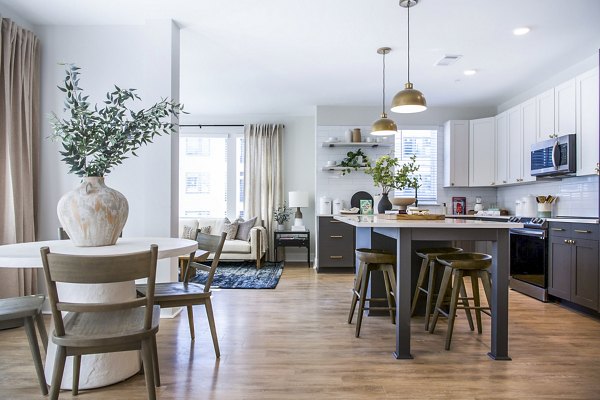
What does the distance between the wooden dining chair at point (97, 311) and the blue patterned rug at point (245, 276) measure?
3.13m

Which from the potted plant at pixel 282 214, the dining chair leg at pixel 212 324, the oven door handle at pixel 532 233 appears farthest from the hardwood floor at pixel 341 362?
the potted plant at pixel 282 214

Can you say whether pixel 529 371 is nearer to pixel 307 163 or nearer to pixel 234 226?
pixel 234 226

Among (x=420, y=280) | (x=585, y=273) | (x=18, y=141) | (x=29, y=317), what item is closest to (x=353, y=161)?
(x=420, y=280)

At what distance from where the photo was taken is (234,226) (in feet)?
22.1

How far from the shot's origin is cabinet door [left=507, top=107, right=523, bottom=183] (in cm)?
545

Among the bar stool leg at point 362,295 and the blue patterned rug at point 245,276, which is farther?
the blue patterned rug at point 245,276

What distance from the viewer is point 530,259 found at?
15.0ft

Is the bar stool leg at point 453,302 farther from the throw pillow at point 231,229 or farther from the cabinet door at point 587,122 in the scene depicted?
the throw pillow at point 231,229

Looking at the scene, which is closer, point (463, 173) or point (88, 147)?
point (88, 147)

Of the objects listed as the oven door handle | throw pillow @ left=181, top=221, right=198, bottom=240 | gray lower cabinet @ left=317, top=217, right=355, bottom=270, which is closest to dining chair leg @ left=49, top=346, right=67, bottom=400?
the oven door handle

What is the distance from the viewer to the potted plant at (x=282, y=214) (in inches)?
283

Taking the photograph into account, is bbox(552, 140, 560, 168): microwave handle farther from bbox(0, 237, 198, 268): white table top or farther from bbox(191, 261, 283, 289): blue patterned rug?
bbox(0, 237, 198, 268): white table top

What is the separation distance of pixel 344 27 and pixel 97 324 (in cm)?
319

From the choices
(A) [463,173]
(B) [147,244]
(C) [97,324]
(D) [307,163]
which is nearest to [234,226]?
(D) [307,163]
